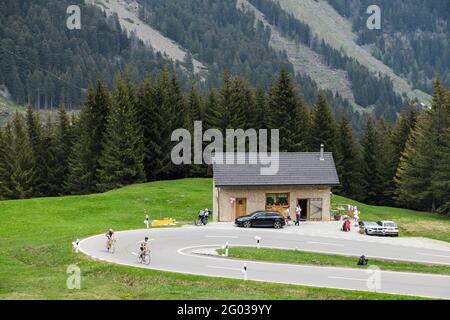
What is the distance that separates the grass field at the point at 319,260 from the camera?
36500mm

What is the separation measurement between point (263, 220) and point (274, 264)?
17.6m

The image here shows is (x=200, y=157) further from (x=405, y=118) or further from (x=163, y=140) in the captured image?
(x=405, y=118)

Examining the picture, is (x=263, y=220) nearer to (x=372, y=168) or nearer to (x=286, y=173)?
(x=286, y=173)

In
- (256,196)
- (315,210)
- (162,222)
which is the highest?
(256,196)

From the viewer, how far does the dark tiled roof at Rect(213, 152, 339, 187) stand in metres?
57.5

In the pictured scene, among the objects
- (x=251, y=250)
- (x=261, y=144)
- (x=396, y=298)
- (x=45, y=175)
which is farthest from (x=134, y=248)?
(x=45, y=175)

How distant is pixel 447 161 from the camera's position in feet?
232

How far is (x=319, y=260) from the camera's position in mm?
38156

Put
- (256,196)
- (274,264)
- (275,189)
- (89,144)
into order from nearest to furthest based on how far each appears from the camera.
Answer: (274,264) → (256,196) → (275,189) → (89,144)

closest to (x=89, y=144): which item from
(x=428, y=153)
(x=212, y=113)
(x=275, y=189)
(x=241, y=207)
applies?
(x=212, y=113)

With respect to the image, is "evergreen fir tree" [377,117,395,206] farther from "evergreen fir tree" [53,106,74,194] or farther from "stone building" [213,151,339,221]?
"evergreen fir tree" [53,106,74,194]

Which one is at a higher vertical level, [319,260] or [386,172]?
[386,172]

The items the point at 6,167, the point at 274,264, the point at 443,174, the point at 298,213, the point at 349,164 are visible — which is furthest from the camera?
the point at 349,164

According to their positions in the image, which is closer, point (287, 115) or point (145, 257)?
point (145, 257)
